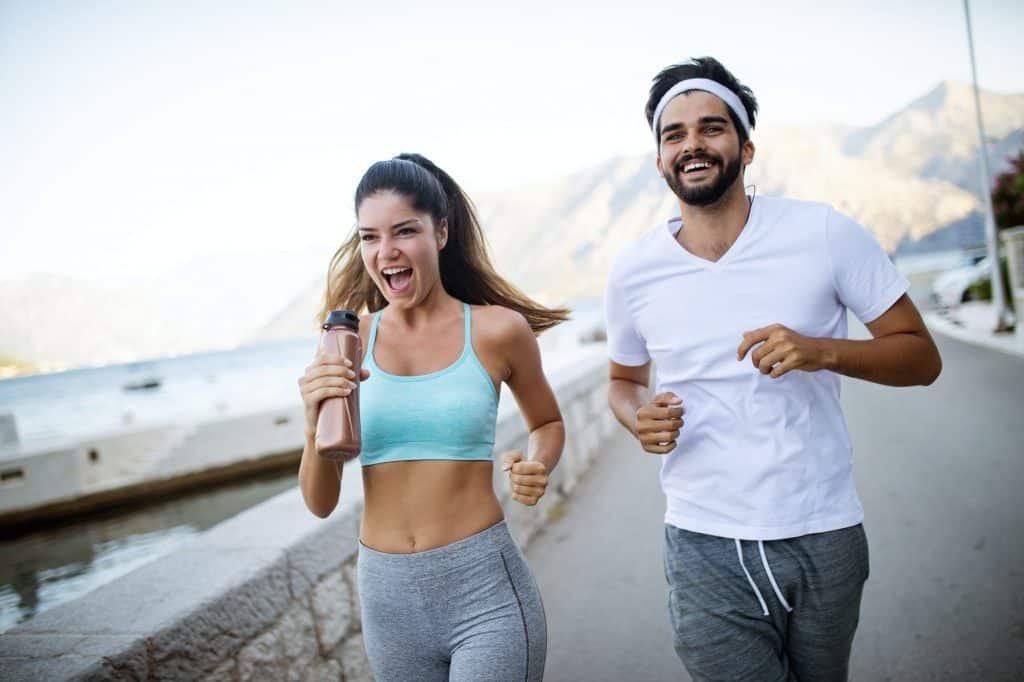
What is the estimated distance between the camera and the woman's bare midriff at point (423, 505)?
2072 mm

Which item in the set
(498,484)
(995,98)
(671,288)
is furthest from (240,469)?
(995,98)

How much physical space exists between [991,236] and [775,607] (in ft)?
69.4

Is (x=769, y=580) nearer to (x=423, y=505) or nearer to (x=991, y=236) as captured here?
(x=423, y=505)

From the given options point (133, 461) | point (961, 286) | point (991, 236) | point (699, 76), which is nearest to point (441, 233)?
point (699, 76)

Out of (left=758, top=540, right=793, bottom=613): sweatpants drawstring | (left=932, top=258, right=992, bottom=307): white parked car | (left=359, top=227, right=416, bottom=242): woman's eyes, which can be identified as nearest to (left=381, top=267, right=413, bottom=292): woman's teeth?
(left=359, top=227, right=416, bottom=242): woman's eyes

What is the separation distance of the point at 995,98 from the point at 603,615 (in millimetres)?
174784

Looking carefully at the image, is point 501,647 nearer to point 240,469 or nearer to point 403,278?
point 403,278

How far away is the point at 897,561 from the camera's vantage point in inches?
199

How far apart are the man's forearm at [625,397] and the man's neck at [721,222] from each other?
1.87 ft

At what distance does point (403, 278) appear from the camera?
2.16 meters

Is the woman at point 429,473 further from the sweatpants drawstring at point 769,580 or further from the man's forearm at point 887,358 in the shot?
the man's forearm at point 887,358

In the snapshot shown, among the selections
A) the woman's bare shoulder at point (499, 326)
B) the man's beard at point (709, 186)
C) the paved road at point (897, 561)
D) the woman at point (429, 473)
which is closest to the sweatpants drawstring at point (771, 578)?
the woman at point (429, 473)

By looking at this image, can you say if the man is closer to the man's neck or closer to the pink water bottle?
the man's neck

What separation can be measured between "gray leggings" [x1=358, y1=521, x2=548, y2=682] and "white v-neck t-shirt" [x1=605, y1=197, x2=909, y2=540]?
63 centimetres
